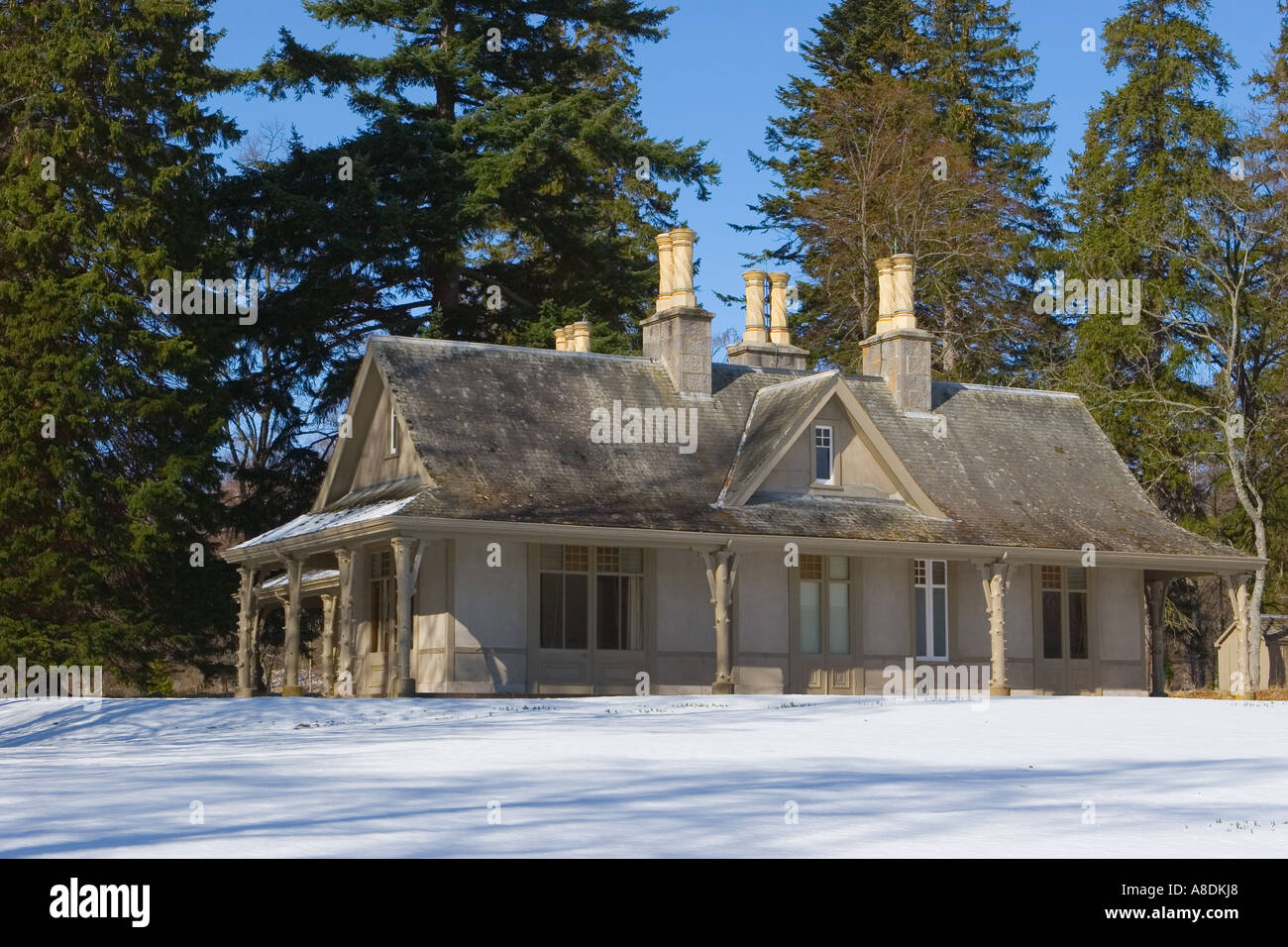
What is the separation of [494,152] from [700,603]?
1507 centimetres

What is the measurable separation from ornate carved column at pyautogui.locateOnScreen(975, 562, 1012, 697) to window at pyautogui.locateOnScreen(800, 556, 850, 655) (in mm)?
2243

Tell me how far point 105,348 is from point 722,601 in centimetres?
1361

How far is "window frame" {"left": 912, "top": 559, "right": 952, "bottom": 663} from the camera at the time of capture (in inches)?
1105

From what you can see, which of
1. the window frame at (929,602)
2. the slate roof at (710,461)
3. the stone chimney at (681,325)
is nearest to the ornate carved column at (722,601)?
the slate roof at (710,461)

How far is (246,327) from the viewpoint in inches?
1409

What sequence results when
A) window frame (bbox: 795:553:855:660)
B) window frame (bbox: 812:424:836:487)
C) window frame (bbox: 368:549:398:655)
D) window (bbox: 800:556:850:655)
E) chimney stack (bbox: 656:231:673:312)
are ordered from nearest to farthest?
window frame (bbox: 368:549:398:655)
window frame (bbox: 795:553:855:660)
window (bbox: 800:556:850:655)
window frame (bbox: 812:424:836:487)
chimney stack (bbox: 656:231:673:312)

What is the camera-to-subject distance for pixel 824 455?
28.1 m

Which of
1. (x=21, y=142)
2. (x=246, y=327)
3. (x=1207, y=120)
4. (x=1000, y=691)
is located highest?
(x=1207, y=120)

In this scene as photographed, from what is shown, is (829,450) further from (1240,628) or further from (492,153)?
(492,153)

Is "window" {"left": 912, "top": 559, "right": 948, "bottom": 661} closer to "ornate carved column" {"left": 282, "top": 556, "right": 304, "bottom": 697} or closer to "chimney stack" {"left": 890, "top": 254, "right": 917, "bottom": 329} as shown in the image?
"chimney stack" {"left": 890, "top": 254, "right": 917, "bottom": 329}

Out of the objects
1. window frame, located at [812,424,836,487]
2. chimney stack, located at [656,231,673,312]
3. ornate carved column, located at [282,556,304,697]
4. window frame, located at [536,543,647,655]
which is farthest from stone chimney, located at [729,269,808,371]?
ornate carved column, located at [282,556,304,697]

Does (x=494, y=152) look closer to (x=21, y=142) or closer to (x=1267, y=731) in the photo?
(x=21, y=142)

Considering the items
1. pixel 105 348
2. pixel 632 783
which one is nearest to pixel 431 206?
pixel 105 348
